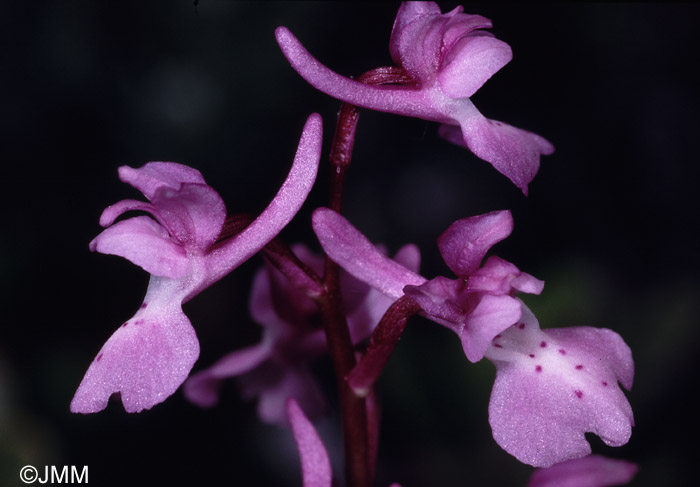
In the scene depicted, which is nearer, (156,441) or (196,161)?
(156,441)

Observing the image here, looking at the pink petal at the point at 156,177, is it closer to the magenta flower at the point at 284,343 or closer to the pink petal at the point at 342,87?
the pink petal at the point at 342,87

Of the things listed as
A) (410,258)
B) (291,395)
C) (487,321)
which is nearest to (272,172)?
(291,395)

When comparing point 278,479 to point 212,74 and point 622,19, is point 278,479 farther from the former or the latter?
point 622,19

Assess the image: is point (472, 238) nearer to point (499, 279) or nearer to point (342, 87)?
point (499, 279)

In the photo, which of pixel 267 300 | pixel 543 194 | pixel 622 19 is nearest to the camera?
pixel 267 300

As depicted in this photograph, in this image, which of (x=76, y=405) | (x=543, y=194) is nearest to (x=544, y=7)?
(x=543, y=194)

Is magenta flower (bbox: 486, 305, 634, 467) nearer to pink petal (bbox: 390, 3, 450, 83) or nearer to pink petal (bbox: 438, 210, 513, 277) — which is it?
pink petal (bbox: 438, 210, 513, 277)

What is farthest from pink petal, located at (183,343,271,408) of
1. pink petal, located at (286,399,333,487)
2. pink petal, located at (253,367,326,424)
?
pink petal, located at (286,399,333,487)
